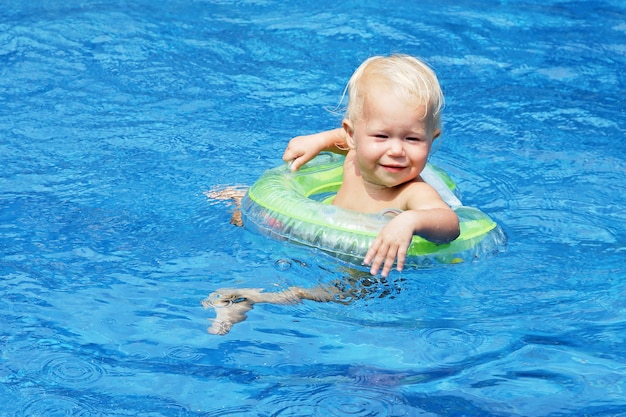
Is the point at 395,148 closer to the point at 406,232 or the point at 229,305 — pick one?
the point at 406,232

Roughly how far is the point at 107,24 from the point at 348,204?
410 cm

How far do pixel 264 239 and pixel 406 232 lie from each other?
0.97 metres

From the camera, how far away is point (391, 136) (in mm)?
4469

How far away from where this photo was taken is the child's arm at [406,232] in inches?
157

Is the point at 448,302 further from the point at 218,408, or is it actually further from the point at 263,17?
the point at 263,17

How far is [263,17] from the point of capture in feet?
28.5

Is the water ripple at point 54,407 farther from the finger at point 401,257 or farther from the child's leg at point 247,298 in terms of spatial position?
the finger at point 401,257

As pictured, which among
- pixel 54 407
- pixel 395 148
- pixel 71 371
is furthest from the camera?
pixel 395 148

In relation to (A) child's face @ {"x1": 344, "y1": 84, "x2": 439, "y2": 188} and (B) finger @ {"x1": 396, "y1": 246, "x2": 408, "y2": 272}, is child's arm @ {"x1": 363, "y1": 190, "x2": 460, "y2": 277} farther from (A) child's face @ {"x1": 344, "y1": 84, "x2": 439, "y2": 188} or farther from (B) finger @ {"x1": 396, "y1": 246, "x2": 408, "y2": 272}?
(A) child's face @ {"x1": 344, "y1": 84, "x2": 439, "y2": 188}

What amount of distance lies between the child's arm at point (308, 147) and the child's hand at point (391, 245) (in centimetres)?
128

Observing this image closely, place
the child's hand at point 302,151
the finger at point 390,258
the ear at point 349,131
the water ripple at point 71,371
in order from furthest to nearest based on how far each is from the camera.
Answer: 1. the child's hand at point 302,151
2. the ear at point 349,131
3. the finger at point 390,258
4. the water ripple at point 71,371

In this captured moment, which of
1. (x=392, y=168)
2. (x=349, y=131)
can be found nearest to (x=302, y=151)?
(x=349, y=131)

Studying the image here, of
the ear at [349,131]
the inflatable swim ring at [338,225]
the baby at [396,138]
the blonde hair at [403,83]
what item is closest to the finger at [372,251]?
the baby at [396,138]

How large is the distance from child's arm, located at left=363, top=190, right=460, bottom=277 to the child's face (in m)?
0.26
